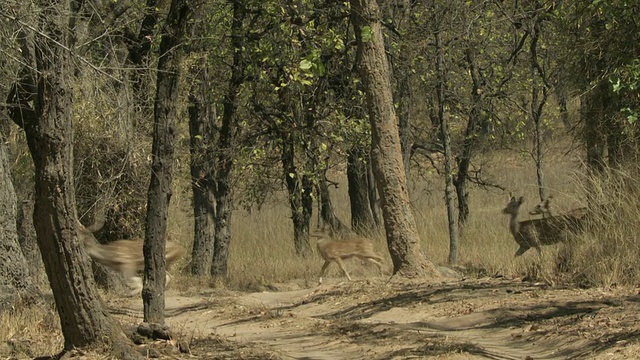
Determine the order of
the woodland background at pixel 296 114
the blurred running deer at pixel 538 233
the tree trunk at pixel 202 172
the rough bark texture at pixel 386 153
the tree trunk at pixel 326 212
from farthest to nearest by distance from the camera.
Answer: the tree trunk at pixel 326 212 → the tree trunk at pixel 202 172 → the blurred running deer at pixel 538 233 → the rough bark texture at pixel 386 153 → the woodland background at pixel 296 114

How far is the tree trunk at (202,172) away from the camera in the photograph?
18.8 meters

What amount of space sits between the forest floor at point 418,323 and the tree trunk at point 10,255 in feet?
5.65

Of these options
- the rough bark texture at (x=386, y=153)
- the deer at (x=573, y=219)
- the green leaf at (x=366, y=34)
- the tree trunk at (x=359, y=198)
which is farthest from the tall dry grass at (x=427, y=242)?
the green leaf at (x=366, y=34)

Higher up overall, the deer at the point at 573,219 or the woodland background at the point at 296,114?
the woodland background at the point at 296,114

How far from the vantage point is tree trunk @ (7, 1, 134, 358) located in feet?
27.0

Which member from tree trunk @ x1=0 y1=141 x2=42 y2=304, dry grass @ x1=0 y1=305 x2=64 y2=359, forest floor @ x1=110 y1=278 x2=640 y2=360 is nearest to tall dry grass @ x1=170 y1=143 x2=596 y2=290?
forest floor @ x1=110 y1=278 x2=640 y2=360

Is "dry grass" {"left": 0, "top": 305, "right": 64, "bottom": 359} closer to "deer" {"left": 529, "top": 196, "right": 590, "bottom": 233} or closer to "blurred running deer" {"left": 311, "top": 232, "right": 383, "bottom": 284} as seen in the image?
"blurred running deer" {"left": 311, "top": 232, "right": 383, "bottom": 284}

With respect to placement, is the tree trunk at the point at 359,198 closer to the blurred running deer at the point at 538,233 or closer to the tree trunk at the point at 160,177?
the blurred running deer at the point at 538,233

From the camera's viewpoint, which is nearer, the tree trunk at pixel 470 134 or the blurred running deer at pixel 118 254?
the blurred running deer at pixel 118 254

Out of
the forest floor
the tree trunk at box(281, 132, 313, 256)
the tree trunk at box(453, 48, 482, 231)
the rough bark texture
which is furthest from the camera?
the tree trunk at box(453, 48, 482, 231)

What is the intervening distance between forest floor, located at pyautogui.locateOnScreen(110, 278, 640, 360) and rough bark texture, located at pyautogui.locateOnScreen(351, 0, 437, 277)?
0.69 metres

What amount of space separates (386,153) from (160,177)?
4.79 m

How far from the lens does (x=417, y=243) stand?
14344 millimetres

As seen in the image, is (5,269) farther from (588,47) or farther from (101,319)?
(588,47)
